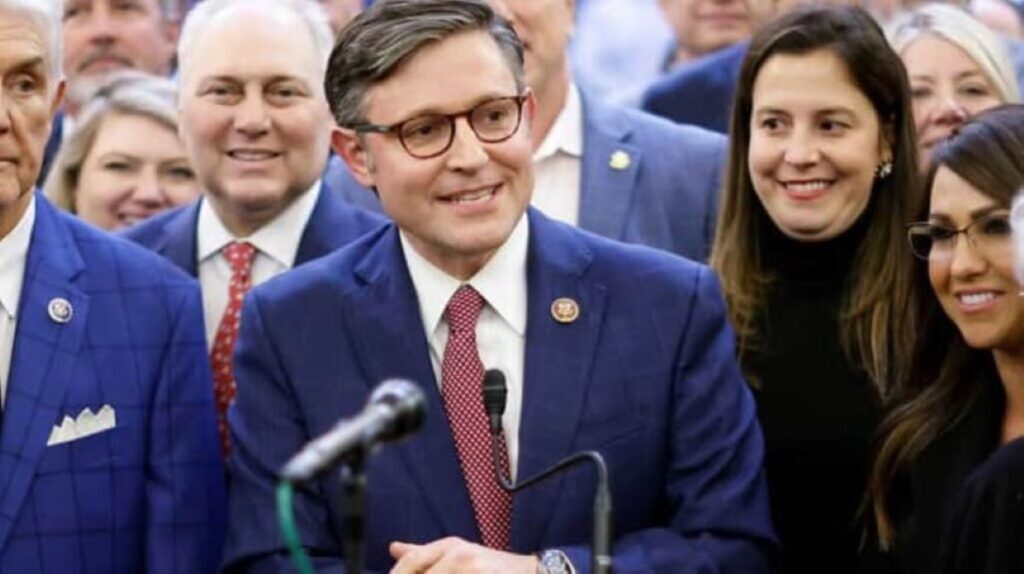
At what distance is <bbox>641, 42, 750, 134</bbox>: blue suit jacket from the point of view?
316 inches

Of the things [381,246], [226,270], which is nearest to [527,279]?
[381,246]

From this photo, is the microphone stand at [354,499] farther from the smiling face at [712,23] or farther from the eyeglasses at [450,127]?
the smiling face at [712,23]

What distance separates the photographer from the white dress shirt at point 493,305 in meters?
5.57

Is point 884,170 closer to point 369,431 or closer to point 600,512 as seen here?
point 600,512

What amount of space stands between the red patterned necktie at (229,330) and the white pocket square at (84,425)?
610mm

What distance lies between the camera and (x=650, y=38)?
36.9ft

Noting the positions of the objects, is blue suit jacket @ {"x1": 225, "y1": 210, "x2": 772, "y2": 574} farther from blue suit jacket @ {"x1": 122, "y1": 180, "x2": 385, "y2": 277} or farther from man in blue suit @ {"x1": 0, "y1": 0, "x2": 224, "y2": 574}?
blue suit jacket @ {"x1": 122, "y1": 180, "x2": 385, "y2": 277}

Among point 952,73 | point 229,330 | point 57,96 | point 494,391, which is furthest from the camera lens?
point 952,73

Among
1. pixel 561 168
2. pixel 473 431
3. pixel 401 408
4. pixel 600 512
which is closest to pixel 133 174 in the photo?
pixel 561 168

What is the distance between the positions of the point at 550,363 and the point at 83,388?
3.20 feet

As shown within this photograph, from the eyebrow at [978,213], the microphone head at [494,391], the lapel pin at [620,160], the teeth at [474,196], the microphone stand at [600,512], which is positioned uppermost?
the lapel pin at [620,160]

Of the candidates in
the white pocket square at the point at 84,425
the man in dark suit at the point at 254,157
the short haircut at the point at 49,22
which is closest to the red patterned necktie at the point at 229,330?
the man in dark suit at the point at 254,157

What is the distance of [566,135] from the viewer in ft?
23.8

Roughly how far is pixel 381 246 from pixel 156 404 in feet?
1.90
